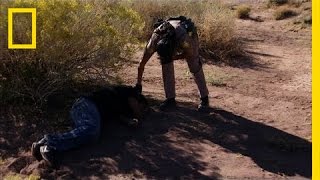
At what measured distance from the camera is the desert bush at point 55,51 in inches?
257

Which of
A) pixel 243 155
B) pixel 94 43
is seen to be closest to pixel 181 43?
pixel 94 43

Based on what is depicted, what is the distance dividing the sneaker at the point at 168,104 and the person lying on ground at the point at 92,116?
1.17 ft

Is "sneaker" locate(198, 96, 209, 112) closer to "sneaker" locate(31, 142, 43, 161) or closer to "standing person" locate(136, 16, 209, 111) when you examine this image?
"standing person" locate(136, 16, 209, 111)

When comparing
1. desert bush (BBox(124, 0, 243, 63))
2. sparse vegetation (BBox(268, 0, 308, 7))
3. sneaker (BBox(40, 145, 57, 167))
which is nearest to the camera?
sneaker (BBox(40, 145, 57, 167))

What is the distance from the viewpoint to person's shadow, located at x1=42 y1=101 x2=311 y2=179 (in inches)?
219

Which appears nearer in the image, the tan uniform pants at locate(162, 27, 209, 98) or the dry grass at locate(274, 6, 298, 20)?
the tan uniform pants at locate(162, 27, 209, 98)

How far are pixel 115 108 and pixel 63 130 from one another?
67 centimetres

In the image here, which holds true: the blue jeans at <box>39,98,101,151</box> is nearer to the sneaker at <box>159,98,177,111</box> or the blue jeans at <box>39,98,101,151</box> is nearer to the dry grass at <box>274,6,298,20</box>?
the sneaker at <box>159,98,177,111</box>

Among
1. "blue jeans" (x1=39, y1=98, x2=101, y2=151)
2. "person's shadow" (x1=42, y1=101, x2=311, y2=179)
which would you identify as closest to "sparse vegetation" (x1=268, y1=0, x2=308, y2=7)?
"person's shadow" (x1=42, y1=101, x2=311, y2=179)

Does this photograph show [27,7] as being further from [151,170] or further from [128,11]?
[151,170]

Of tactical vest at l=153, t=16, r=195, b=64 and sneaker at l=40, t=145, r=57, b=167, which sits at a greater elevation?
tactical vest at l=153, t=16, r=195, b=64

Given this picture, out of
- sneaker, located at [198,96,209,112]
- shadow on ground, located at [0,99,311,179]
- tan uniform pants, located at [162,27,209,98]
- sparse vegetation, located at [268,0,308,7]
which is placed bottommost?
shadow on ground, located at [0,99,311,179]

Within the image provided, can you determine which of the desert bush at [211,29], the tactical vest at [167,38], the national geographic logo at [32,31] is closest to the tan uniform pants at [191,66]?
the tactical vest at [167,38]

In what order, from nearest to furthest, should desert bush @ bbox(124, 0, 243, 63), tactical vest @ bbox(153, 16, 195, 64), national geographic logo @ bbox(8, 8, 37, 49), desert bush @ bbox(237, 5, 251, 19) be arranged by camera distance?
national geographic logo @ bbox(8, 8, 37, 49)
tactical vest @ bbox(153, 16, 195, 64)
desert bush @ bbox(124, 0, 243, 63)
desert bush @ bbox(237, 5, 251, 19)
